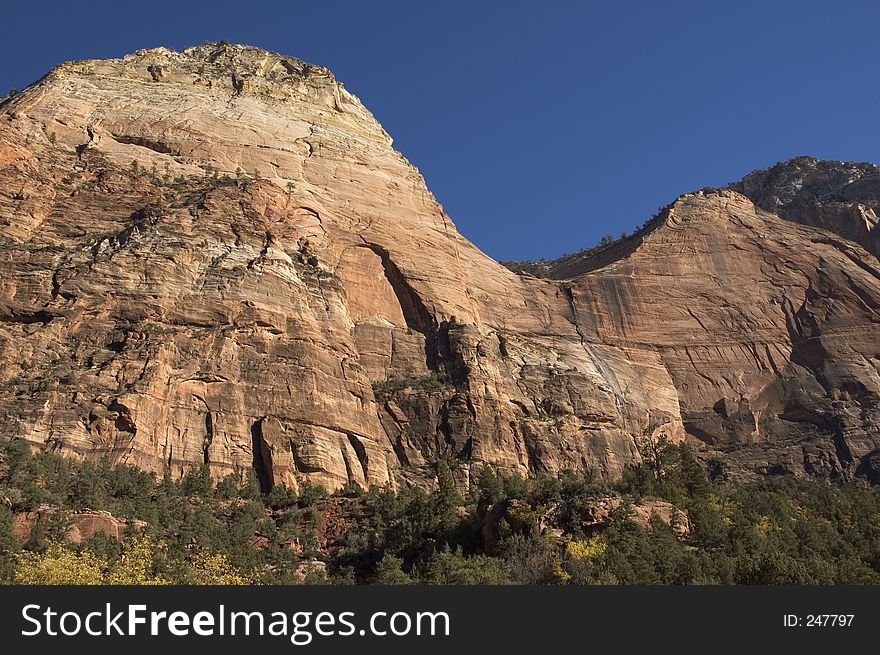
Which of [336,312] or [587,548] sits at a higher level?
[336,312]

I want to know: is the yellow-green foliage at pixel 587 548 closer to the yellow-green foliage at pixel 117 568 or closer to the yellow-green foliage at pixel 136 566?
the yellow-green foliage at pixel 117 568

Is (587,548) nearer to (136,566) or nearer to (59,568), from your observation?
(136,566)

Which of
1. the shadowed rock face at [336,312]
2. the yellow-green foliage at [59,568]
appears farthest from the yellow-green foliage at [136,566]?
the shadowed rock face at [336,312]

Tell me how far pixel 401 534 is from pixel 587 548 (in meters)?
8.64

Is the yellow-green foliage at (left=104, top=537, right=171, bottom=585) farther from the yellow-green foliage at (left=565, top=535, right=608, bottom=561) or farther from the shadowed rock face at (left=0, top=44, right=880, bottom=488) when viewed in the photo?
the yellow-green foliage at (left=565, top=535, right=608, bottom=561)

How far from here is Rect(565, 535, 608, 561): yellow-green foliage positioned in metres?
43.1

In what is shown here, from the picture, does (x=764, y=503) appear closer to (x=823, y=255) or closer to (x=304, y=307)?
(x=304, y=307)

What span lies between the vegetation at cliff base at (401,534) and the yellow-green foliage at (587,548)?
7cm

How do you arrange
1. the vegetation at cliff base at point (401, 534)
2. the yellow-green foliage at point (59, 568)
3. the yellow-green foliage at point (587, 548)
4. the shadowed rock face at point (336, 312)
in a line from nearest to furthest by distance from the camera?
the yellow-green foliage at point (59, 568) < the vegetation at cliff base at point (401, 534) < the yellow-green foliage at point (587, 548) < the shadowed rock face at point (336, 312)

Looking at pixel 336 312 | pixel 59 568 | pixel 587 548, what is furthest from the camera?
pixel 336 312

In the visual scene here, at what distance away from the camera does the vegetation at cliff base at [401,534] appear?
39.0m

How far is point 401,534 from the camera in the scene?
47688 millimetres

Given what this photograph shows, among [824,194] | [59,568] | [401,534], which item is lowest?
A: [59,568]

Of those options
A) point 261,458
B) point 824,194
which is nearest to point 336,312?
point 261,458
